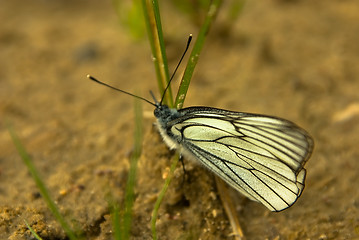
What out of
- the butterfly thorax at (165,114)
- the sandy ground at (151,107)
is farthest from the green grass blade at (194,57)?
the sandy ground at (151,107)

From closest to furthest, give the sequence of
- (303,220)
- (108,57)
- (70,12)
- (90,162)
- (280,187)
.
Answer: (280,187), (303,220), (90,162), (108,57), (70,12)

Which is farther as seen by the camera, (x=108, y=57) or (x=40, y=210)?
(x=108, y=57)

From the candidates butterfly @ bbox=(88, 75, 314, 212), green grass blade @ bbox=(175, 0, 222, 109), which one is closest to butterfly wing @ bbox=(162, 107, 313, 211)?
butterfly @ bbox=(88, 75, 314, 212)

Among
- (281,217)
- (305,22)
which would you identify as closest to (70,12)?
(305,22)

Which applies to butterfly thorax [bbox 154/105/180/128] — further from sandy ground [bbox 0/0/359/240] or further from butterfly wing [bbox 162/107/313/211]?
sandy ground [bbox 0/0/359/240]

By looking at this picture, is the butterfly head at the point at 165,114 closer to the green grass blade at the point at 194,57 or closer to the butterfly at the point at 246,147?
the butterfly at the point at 246,147

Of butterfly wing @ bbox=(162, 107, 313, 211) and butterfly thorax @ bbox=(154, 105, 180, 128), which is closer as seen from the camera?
butterfly wing @ bbox=(162, 107, 313, 211)

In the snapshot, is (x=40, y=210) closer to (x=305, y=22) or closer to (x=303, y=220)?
(x=303, y=220)
